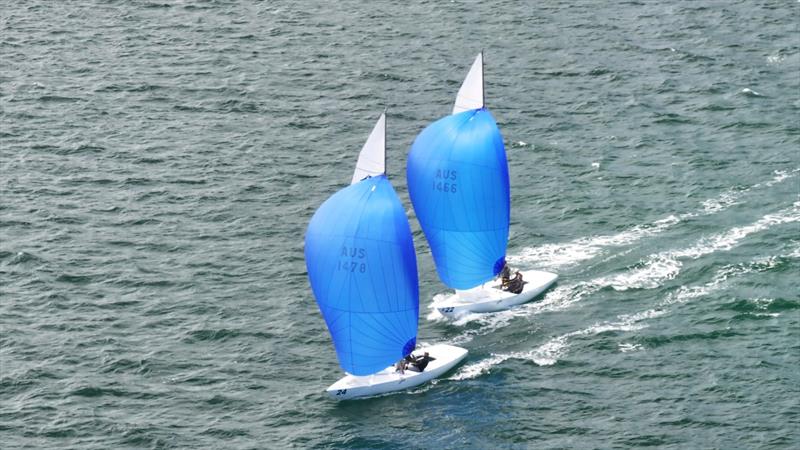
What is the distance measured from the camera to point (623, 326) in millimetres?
108375

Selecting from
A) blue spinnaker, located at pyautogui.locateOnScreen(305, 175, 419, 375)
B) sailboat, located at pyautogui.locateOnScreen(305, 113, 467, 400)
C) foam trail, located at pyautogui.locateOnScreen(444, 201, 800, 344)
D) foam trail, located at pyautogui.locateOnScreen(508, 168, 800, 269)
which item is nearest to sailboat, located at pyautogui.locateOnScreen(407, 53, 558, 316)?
foam trail, located at pyautogui.locateOnScreen(444, 201, 800, 344)

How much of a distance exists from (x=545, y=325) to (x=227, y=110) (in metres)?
42.0

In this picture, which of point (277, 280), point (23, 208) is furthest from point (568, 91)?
point (23, 208)

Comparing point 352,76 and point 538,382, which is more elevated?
point 352,76

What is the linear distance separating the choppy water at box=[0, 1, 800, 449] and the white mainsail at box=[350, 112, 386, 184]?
11.9 metres

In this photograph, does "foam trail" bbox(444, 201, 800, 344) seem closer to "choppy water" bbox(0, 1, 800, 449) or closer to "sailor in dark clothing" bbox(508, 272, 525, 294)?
"choppy water" bbox(0, 1, 800, 449)

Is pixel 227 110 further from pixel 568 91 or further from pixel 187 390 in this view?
pixel 187 390

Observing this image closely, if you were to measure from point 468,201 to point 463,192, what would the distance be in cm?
67

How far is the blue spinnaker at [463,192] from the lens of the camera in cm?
11225

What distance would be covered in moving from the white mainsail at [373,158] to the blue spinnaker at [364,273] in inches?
22.8

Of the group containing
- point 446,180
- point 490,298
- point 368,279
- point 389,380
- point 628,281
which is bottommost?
point 389,380

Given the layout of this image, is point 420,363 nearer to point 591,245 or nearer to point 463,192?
point 463,192

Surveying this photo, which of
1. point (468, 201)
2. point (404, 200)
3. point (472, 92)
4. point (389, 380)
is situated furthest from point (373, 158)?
point (404, 200)

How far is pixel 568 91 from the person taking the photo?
141 metres
